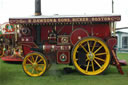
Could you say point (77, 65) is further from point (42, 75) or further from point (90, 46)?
point (42, 75)

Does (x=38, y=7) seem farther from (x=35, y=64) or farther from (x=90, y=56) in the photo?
(x=90, y=56)

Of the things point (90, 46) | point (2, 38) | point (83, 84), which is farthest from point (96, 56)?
point (2, 38)

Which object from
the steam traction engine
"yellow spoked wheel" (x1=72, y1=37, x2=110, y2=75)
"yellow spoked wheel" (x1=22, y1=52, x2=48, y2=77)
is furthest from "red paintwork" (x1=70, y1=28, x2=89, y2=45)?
"yellow spoked wheel" (x1=22, y1=52, x2=48, y2=77)

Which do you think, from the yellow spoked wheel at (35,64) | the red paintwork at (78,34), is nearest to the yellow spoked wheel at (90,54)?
the red paintwork at (78,34)

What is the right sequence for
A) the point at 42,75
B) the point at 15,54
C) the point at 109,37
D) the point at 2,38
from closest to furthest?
1. the point at 42,75
2. the point at 109,37
3. the point at 15,54
4. the point at 2,38

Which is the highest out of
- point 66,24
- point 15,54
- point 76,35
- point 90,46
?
point 66,24

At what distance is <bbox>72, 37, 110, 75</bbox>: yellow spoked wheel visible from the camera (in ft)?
14.8

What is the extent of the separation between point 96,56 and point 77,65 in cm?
82

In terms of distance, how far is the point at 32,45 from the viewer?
507 centimetres

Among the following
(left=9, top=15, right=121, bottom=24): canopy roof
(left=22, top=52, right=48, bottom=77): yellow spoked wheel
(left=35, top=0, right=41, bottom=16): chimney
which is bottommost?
(left=22, top=52, right=48, bottom=77): yellow spoked wheel

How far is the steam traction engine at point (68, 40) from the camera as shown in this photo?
14.9 ft

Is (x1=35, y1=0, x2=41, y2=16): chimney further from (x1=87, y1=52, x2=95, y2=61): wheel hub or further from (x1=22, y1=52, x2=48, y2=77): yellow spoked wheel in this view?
(x1=87, y1=52, x2=95, y2=61): wheel hub

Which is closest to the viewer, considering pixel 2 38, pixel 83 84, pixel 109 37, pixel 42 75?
pixel 83 84

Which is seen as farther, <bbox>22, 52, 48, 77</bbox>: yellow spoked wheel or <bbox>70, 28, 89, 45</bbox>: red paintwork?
<bbox>70, 28, 89, 45</bbox>: red paintwork
